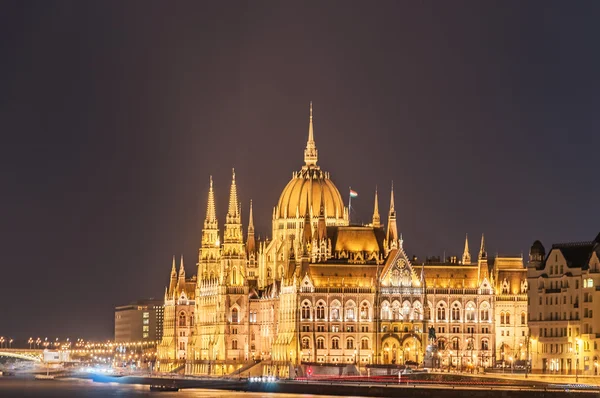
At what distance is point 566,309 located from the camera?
191m

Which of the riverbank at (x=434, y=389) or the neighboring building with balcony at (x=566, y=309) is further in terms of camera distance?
the neighboring building with balcony at (x=566, y=309)

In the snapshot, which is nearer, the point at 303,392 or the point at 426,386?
the point at 426,386

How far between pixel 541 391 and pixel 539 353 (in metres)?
36.7

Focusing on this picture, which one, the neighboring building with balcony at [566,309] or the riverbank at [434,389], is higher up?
the neighboring building with balcony at [566,309]

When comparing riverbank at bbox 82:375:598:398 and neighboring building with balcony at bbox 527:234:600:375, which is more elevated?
neighboring building with balcony at bbox 527:234:600:375

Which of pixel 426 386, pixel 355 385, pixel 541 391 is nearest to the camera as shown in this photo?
pixel 541 391

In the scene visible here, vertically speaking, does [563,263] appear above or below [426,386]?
above

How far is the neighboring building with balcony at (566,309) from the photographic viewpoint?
185 meters

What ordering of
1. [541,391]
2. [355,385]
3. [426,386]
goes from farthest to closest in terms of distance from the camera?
[355,385] → [426,386] → [541,391]

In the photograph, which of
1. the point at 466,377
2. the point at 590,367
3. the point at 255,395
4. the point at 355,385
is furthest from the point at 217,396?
the point at 590,367

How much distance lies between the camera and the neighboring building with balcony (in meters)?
185

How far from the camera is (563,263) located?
192m

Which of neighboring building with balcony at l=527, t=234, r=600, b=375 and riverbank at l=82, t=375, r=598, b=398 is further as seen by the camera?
neighboring building with balcony at l=527, t=234, r=600, b=375

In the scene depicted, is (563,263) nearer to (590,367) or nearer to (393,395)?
(590,367)
